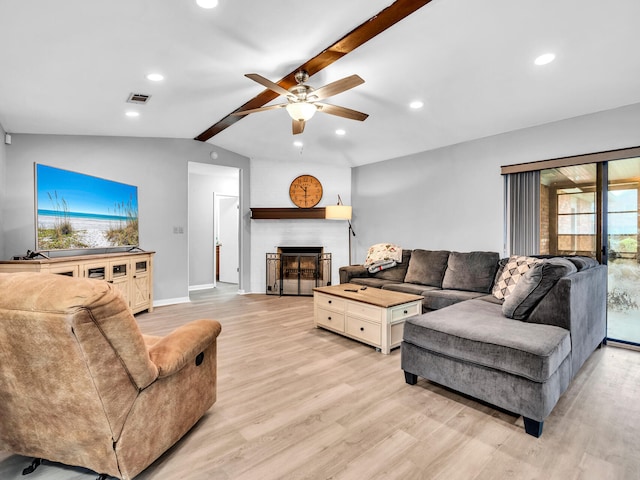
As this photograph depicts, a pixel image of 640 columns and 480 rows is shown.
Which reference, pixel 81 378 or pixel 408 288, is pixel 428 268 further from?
pixel 81 378

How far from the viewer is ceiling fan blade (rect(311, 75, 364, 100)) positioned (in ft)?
8.26

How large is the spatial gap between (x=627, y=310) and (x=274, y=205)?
17.1ft

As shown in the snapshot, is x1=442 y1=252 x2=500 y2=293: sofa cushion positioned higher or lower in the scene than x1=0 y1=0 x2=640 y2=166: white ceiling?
lower

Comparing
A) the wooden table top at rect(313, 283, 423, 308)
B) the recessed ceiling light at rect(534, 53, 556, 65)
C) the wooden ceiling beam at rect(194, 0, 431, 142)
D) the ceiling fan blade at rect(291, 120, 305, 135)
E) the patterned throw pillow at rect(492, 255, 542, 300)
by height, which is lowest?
the wooden table top at rect(313, 283, 423, 308)

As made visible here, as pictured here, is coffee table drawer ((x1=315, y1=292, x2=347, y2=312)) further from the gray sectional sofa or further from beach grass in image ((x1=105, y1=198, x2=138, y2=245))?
beach grass in image ((x1=105, y1=198, x2=138, y2=245))

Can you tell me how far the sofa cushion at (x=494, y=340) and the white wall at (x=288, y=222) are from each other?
12.7 feet

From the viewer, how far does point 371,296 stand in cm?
340

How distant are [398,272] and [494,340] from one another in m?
2.77

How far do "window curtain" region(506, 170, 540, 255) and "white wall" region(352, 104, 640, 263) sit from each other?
12cm

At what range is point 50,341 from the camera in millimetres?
1202

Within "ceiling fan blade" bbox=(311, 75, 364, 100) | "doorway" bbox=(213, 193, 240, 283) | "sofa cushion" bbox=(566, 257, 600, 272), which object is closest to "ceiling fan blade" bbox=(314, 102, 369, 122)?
"ceiling fan blade" bbox=(311, 75, 364, 100)

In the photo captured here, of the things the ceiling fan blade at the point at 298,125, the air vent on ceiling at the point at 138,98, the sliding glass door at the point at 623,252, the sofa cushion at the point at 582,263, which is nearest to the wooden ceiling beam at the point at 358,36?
the ceiling fan blade at the point at 298,125

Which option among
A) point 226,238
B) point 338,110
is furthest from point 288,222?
point 338,110

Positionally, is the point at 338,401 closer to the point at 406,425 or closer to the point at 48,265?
the point at 406,425
